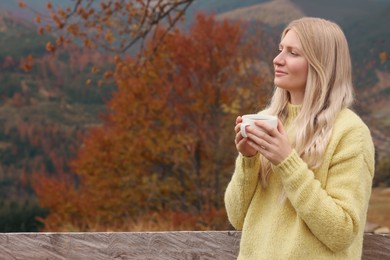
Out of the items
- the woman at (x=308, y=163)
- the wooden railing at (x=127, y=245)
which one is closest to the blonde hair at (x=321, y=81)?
the woman at (x=308, y=163)

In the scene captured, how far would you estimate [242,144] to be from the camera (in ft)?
7.89

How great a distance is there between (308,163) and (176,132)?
23080 mm

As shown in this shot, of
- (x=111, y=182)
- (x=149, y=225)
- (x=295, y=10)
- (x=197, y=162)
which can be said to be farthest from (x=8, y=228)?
(x=149, y=225)

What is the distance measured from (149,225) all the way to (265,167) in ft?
24.2

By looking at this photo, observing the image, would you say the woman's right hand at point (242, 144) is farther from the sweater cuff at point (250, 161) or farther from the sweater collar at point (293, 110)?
the sweater collar at point (293, 110)

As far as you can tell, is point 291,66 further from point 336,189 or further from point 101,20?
point 101,20

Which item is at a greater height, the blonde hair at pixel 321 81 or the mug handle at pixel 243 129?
the blonde hair at pixel 321 81

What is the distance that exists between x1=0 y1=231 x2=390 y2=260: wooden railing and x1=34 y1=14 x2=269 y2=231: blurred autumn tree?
729 inches

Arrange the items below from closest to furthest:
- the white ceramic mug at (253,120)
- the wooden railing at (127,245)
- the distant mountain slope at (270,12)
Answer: the white ceramic mug at (253,120)
the wooden railing at (127,245)
the distant mountain slope at (270,12)

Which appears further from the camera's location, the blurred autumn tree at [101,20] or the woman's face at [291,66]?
the blurred autumn tree at [101,20]

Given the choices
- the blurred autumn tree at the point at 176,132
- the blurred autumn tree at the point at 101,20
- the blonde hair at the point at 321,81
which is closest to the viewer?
the blonde hair at the point at 321,81

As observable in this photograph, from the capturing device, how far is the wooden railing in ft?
9.84

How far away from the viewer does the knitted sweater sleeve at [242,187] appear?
8.25 feet

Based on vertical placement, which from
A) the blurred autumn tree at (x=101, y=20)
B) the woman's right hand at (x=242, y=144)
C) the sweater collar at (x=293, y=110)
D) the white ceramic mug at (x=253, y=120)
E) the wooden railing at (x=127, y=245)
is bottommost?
the wooden railing at (x=127, y=245)
